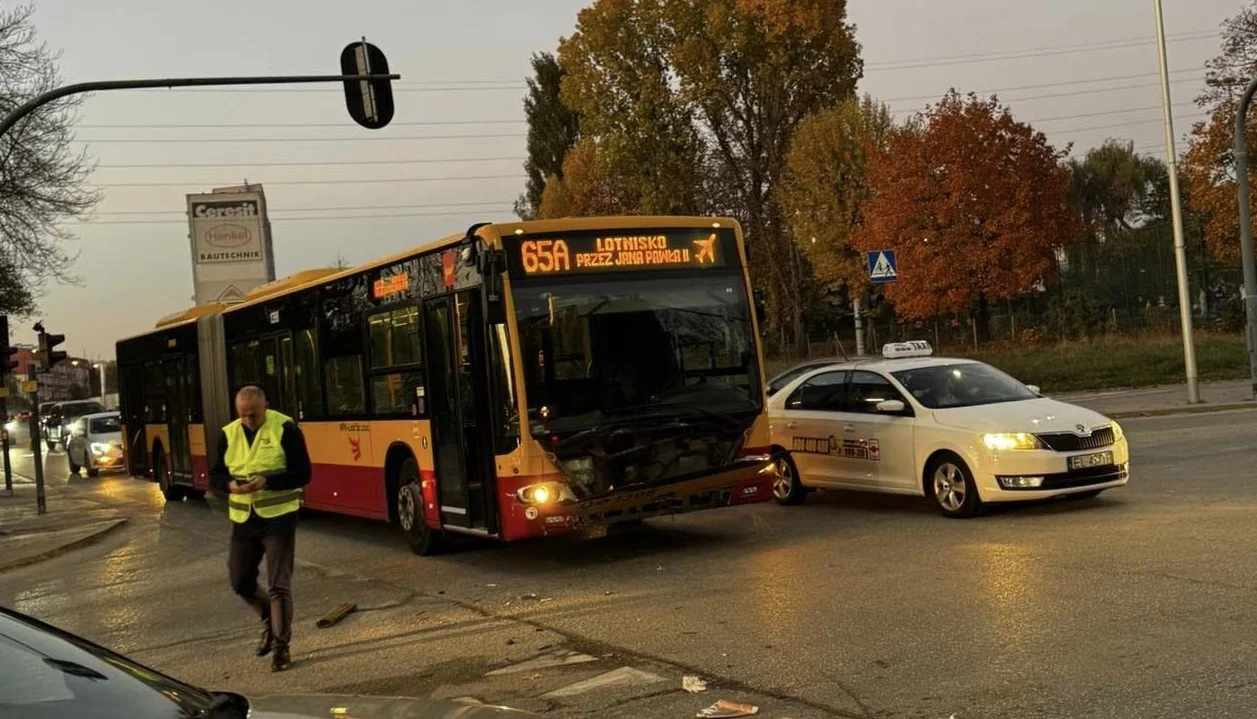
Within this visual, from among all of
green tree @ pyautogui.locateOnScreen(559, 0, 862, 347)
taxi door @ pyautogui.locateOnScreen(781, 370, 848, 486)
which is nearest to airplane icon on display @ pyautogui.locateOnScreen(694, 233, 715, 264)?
taxi door @ pyautogui.locateOnScreen(781, 370, 848, 486)

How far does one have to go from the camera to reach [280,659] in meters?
7.58

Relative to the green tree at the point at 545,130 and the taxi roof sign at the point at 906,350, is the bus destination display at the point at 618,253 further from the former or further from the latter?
the green tree at the point at 545,130

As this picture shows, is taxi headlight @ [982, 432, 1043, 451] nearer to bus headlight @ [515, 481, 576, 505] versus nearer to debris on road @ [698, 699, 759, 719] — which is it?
bus headlight @ [515, 481, 576, 505]

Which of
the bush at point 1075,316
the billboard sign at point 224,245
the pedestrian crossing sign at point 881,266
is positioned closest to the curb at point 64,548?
the pedestrian crossing sign at point 881,266

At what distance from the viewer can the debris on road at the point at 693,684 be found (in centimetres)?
613

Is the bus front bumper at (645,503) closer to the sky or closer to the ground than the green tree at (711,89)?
closer to the ground

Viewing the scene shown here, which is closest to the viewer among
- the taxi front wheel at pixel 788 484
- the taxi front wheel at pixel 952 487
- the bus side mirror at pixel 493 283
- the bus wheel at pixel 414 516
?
the bus side mirror at pixel 493 283

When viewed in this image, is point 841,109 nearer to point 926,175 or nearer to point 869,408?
point 926,175

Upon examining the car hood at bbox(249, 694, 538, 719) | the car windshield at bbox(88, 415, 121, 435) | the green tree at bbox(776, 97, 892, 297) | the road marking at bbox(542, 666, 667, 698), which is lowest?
the road marking at bbox(542, 666, 667, 698)

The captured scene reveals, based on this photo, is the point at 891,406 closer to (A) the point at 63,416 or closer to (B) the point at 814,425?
(B) the point at 814,425

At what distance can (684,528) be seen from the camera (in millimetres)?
12836

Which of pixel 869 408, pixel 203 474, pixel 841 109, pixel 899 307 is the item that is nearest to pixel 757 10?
pixel 841 109

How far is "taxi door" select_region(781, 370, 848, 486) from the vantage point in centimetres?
1328

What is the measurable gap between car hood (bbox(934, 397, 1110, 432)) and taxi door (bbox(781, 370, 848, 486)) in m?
1.66
